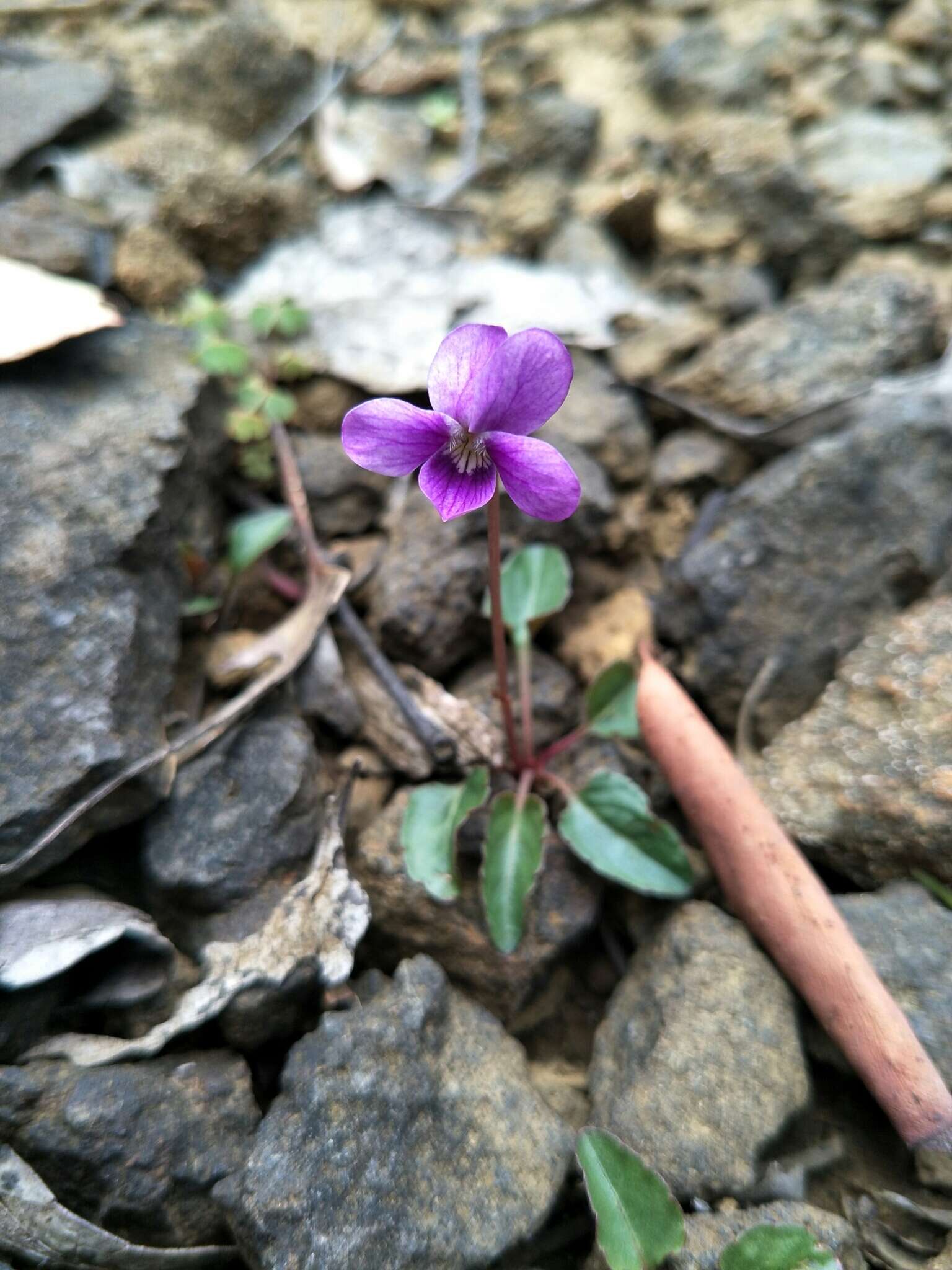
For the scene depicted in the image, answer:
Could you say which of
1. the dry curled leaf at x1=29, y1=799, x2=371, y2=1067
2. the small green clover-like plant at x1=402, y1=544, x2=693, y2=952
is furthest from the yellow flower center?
the dry curled leaf at x1=29, y1=799, x2=371, y2=1067

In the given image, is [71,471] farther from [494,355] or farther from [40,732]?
[494,355]

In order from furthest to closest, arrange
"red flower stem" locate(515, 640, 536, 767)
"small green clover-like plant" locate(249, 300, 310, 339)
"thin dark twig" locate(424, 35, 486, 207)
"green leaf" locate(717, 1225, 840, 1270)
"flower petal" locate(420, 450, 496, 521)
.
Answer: "thin dark twig" locate(424, 35, 486, 207) → "small green clover-like plant" locate(249, 300, 310, 339) → "red flower stem" locate(515, 640, 536, 767) → "flower petal" locate(420, 450, 496, 521) → "green leaf" locate(717, 1225, 840, 1270)

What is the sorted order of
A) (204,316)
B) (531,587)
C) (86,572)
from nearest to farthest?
(86,572) < (531,587) < (204,316)

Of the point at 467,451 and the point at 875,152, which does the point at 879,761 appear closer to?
the point at 467,451

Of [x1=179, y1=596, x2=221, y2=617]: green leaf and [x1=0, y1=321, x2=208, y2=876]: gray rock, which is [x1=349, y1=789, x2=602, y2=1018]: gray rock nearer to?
[x1=0, y1=321, x2=208, y2=876]: gray rock

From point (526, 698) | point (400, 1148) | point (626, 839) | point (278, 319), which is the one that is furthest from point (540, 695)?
point (278, 319)

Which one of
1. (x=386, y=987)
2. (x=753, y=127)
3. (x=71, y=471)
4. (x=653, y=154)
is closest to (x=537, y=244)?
(x=653, y=154)

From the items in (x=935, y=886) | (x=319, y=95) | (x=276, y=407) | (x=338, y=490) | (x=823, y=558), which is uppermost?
(x=319, y=95)
